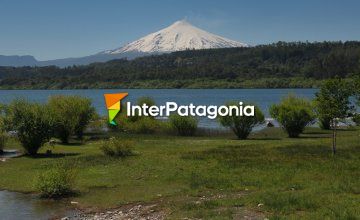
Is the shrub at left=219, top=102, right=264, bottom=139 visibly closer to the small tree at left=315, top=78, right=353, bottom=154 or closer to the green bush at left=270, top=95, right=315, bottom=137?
the green bush at left=270, top=95, right=315, bottom=137

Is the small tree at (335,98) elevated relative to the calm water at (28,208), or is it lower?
elevated

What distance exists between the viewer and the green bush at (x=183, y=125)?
5731 centimetres

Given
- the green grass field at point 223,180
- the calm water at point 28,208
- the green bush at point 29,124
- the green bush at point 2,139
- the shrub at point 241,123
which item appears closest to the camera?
the green grass field at point 223,180

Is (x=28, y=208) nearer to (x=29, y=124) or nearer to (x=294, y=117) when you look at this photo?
(x=29, y=124)

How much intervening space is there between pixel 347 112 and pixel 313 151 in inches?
155

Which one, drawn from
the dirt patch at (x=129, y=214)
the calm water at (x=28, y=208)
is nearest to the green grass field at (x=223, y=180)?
the dirt patch at (x=129, y=214)

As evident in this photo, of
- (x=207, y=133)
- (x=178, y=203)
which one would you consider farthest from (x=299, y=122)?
(x=178, y=203)

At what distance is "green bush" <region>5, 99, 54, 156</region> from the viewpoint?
37156mm

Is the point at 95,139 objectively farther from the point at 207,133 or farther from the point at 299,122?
the point at 299,122

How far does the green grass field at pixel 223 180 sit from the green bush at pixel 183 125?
61.4ft

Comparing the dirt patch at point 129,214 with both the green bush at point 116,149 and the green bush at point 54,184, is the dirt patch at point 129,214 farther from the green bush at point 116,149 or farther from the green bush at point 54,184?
the green bush at point 116,149

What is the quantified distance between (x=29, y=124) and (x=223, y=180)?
59.4ft

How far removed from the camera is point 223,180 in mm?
24531

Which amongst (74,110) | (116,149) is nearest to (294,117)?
(74,110)
